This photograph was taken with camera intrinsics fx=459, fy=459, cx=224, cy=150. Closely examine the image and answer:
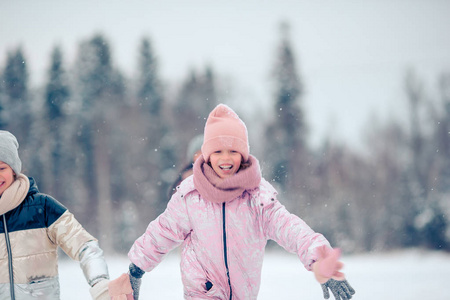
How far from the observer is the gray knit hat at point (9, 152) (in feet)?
8.34

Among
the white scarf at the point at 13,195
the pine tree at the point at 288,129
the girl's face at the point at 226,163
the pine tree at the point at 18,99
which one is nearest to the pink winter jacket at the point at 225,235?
the girl's face at the point at 226,163

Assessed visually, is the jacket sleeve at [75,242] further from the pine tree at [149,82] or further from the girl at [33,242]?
the pine tree at [149,82]

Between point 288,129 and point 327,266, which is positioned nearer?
point 327,266

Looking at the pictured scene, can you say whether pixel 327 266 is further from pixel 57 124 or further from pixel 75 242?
pixel 57 124

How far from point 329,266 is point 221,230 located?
66cm

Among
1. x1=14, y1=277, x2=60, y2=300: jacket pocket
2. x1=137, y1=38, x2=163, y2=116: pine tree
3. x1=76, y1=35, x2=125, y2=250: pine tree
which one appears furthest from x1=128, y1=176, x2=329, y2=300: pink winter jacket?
x1=137, y1=38, x2=163, y2=116: pine tree

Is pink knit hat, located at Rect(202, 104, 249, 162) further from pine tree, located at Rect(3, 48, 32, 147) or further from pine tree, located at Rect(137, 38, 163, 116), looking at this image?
pine tree, located at Rect(137, 38, 163, 116)

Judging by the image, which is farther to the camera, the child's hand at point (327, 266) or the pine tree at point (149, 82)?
the pine tree at point (149, 82)

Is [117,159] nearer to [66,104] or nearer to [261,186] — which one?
[66,104]

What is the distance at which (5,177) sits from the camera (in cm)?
252

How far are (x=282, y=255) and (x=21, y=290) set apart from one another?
49.7ft

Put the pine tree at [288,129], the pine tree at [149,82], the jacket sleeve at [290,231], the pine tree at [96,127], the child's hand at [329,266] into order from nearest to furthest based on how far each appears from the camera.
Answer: the child's hand at [329,266]
the jacket sleeve at [290,231]
the pine tree at [96,127]
the pine tree at [288,129]
the pine tree at [149,82]

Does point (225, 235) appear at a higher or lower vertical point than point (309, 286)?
lower

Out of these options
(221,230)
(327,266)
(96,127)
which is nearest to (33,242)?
(221,230)
